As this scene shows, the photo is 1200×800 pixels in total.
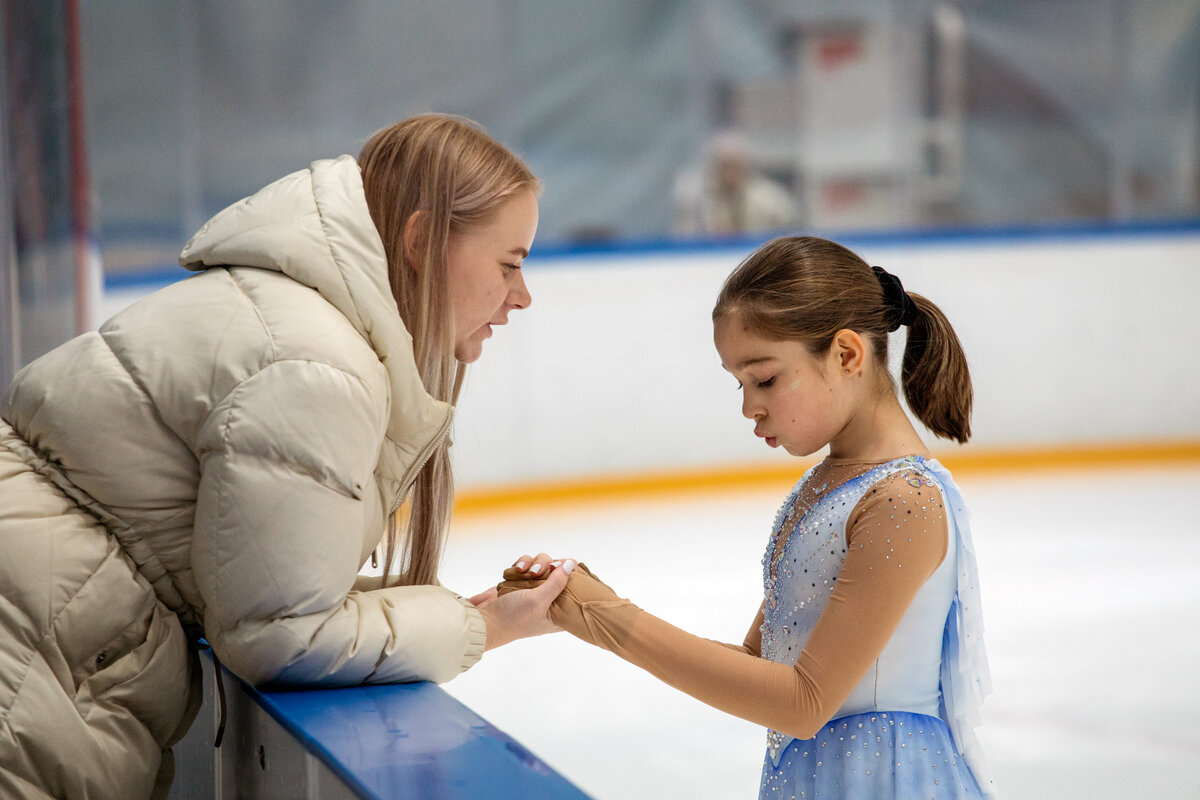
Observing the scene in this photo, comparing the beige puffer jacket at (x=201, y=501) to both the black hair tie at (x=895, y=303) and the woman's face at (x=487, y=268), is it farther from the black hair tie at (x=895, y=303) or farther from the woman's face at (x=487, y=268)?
the black hair tie at (x=895, y=303)

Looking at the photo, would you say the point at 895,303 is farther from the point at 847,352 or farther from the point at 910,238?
the point at 910,238

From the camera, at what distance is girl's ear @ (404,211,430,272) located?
1.42 metres

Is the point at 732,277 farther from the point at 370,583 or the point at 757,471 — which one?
the point at 757,471

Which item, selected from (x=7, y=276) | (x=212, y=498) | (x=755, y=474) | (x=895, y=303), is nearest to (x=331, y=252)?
(x=212, y=498)

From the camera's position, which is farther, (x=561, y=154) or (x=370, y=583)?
(x=561, y=154)

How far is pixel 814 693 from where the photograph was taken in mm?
1335

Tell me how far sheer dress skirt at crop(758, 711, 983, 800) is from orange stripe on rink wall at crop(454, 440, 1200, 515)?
471cm

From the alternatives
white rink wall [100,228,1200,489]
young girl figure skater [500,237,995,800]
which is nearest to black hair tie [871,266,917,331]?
young girl figure skater [500,237,995,800]

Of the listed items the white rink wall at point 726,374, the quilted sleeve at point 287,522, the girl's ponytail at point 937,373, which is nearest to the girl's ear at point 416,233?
the quilted sleeve at point 287,522

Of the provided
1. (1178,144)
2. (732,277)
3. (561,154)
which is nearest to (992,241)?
(1178,144)

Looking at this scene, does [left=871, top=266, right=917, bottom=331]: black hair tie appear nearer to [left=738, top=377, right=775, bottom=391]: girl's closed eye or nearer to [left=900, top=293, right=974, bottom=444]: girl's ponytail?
[left=900, top=293, right=974, bottom=444]: girl's ponytail

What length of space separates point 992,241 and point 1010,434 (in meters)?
1.12

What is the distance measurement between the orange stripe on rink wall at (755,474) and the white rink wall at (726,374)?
59 millimetres

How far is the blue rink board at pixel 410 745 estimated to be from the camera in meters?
0.98
